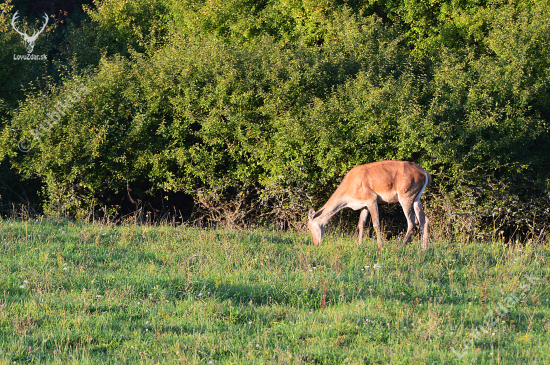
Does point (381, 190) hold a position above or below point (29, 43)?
below

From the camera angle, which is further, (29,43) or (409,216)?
(29,43)

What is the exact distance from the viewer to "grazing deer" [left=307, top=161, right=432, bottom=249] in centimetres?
1050

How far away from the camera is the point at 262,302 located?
6.55 metres

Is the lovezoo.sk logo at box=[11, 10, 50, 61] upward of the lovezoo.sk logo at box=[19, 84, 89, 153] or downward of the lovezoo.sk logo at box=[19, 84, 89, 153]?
upward

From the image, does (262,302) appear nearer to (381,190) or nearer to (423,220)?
(381,190)

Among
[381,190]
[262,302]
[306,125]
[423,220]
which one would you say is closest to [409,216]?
[423,220]

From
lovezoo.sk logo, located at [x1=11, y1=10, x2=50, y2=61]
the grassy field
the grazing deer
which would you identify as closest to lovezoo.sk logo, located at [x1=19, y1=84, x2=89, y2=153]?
the grassy field

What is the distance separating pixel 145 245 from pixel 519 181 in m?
8.61

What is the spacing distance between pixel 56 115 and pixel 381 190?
8.01 metres

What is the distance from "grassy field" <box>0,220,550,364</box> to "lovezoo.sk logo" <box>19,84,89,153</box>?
13.0 feet

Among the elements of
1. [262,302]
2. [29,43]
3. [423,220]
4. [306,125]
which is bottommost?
[262,302]

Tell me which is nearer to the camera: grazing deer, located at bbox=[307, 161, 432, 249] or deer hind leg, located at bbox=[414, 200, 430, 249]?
deer hind leg, located at bbox=[414, 200, 430, 249]

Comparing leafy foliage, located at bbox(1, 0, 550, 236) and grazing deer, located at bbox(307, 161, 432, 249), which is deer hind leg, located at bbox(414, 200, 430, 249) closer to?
grazing deer, located at bbox(307, 161, 432, 249)

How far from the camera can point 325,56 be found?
14.0 metres
